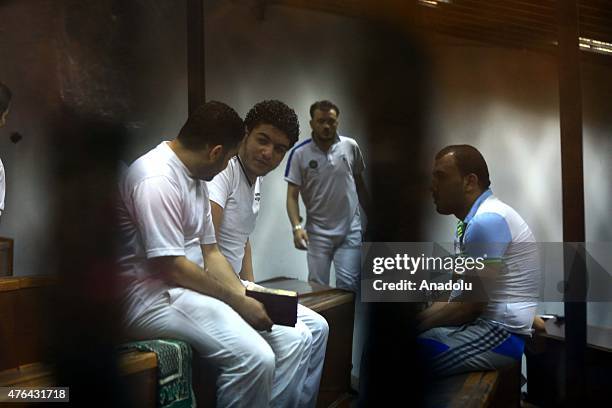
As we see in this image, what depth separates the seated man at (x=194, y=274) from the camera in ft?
5.62

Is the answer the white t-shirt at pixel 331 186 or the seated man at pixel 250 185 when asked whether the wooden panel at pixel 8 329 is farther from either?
the white t-shirt at pixel 331 186

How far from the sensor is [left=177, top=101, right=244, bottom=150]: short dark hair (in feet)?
5.81

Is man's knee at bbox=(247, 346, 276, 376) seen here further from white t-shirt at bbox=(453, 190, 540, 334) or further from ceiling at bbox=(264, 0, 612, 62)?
ceiling at bbox=(264, 0, 612, 62)

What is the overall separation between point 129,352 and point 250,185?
0.60 meters

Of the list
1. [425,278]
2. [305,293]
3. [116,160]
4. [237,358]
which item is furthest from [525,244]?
[116,160]

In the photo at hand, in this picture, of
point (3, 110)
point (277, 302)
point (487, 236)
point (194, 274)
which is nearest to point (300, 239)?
point (277, 302)

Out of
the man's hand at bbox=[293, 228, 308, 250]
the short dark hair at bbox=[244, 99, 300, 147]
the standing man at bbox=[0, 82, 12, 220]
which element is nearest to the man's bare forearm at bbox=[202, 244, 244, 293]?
the man's hand at bbox=[293, 228, 308, 250]

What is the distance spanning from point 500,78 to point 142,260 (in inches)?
48.3

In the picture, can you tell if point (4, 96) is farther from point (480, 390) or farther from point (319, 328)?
point (480, 390)

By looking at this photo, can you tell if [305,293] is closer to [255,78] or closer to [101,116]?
[255,78]

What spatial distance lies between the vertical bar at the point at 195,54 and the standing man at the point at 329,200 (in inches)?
13.7

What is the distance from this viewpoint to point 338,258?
74.0 inches

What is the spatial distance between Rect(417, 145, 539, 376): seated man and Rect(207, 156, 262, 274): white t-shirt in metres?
0.57

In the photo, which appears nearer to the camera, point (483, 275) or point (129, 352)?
point (129, 352)
